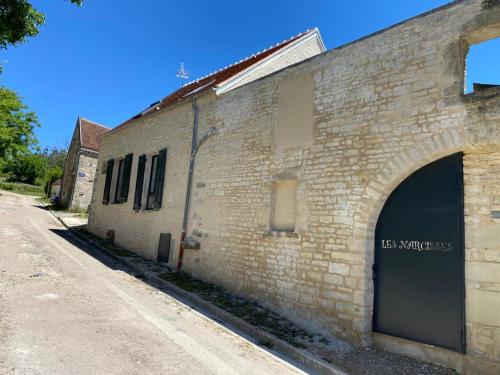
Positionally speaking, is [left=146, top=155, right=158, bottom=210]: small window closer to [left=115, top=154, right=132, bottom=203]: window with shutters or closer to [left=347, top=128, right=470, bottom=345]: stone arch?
[left=115, top=154, right=132, bottom=203]: window with shutters

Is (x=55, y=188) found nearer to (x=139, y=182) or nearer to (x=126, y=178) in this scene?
(x=126, y=178)

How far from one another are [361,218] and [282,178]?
6.58ft

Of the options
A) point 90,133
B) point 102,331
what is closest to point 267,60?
point 102,331

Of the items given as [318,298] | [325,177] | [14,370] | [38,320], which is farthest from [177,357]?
[325,177]

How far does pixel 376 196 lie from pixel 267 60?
276 inches

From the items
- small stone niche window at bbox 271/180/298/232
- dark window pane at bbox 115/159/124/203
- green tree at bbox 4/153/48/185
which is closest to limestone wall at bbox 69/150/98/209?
dark window pane at bbox 115/159/124/203

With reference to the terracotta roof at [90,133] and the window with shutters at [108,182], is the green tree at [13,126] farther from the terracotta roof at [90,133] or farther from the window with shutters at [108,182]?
the window with shutters at [108,182]

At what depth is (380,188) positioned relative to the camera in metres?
5.61

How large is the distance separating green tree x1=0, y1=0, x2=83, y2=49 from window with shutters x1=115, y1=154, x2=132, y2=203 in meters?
6.27

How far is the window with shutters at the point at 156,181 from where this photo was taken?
10.9m

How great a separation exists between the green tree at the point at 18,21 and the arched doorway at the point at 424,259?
23.0 ft

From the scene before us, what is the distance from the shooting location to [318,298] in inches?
236

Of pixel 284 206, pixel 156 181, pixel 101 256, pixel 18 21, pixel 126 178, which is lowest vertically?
pixel 101 256

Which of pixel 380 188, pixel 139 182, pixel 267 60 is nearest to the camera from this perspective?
pixel 380 188
